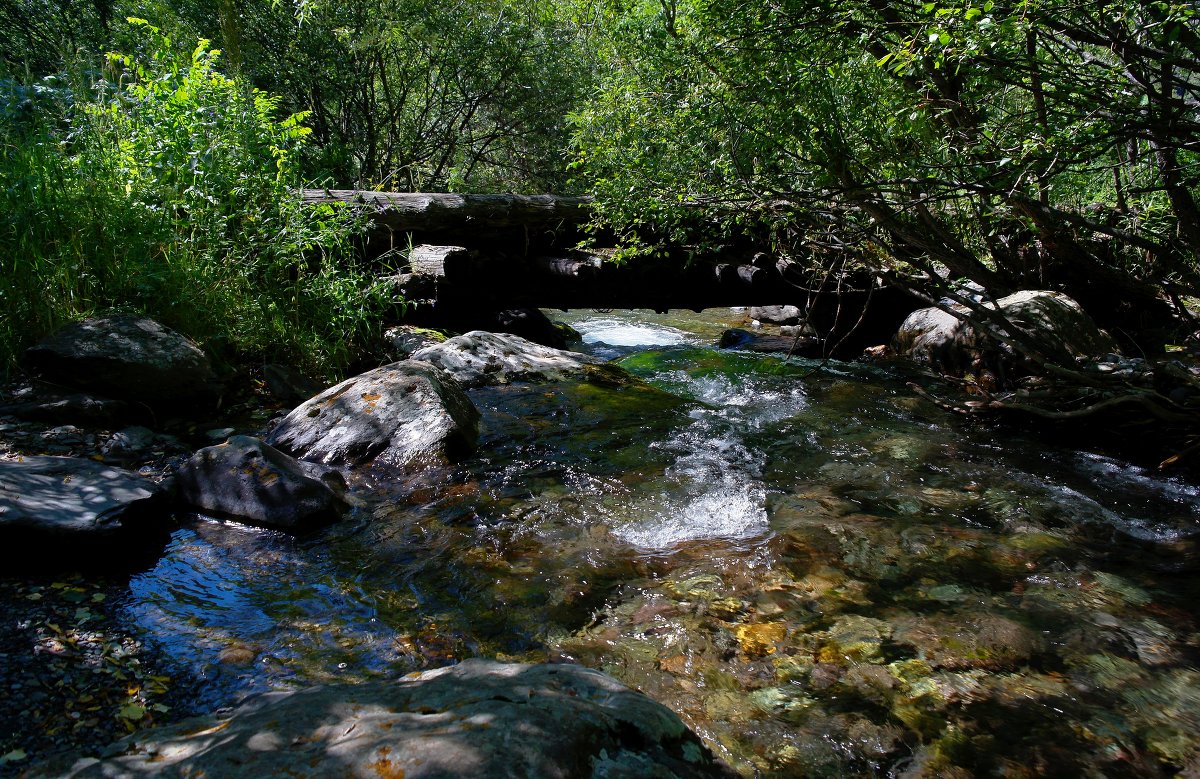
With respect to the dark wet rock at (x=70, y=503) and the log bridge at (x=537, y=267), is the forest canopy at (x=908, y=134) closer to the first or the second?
the log bridge at (x=537, y=267)

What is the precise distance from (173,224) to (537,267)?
4366mm

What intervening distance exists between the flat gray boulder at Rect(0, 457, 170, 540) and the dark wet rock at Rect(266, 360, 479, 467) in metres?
1.19

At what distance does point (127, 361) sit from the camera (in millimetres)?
4918

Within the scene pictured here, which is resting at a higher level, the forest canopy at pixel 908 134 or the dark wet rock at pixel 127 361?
the forest canopy at pixel 908 134

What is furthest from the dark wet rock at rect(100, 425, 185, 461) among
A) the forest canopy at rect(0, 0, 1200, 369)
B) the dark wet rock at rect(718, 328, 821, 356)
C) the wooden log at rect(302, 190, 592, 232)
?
the dark wet rock at rect(718, 328, 821, 356)

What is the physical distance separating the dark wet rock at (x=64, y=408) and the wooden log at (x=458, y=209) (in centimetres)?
323

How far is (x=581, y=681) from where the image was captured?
6.84ft

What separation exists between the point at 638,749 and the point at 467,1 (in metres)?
14.8

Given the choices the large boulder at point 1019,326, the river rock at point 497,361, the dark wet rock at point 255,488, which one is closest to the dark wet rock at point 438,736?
the dark wet rock at point 255,488

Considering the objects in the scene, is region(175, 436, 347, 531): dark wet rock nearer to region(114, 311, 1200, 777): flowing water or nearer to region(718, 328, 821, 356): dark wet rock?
region(114, 311, 1200, 777): flowing water

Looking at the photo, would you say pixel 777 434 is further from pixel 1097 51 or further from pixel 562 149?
pixel 562 149

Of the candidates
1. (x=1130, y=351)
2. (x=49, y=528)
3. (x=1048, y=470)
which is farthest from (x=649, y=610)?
(x=1130, y=351)

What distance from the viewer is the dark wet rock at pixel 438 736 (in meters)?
1.60

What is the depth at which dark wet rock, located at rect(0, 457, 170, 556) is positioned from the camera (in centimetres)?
301
